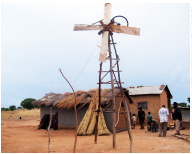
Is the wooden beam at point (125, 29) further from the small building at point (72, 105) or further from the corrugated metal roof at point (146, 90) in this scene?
the corrugated metal roof at point (146, 90)

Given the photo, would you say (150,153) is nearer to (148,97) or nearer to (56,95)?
(56,95)

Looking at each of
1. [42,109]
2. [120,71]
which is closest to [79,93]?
[42,109]

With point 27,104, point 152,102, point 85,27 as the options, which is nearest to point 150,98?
point 152,102

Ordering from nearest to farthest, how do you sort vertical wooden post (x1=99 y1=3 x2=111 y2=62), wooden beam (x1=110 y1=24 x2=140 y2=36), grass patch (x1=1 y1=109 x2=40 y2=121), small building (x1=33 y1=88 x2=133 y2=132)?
vertical wooden post (x1=99 y1=3 x2=111 y2=62)
wooden beam (x1=110 y1=24 x2=140 y2=36)
small building (x1=33 y1=88 x2=133 y2=132)
grass patch (x1=1 y1=109 x2=40 y2=121)

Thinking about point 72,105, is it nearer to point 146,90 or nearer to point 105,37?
point 105,37

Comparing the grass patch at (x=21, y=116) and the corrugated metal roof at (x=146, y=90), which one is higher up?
the corrugated metal roof at (x=146, y=90)

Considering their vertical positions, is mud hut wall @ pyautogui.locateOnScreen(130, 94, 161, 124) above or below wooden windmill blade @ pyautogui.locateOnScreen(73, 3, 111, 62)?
below

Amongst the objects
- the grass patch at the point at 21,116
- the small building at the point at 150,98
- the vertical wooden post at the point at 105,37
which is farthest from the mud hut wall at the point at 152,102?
the grass patch at the point at 21,116

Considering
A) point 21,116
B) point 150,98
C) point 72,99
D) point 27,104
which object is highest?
point 27,104

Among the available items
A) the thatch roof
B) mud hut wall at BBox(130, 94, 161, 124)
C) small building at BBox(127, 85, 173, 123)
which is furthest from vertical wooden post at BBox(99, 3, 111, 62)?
mud hut wall at BBox(130, 94, 161, 124)

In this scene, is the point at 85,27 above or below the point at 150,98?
above

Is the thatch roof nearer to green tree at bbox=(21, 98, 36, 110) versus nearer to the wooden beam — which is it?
the wooden beam

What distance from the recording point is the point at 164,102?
2012cm

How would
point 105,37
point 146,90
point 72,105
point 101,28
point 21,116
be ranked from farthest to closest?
point 21,116 → point 146,90 → point 72,105 → point 101,28 → point 105,37
